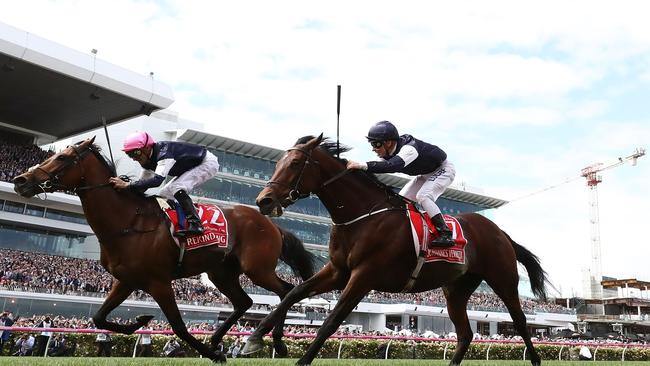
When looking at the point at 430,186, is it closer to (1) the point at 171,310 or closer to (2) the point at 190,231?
(2) the point at 190,231

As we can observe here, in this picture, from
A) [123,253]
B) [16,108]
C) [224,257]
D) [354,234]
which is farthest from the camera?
[16,108]

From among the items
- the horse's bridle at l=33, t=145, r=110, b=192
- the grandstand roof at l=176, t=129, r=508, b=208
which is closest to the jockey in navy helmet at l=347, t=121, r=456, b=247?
the horse's bridle at l=33, t=145, r=110, b=192

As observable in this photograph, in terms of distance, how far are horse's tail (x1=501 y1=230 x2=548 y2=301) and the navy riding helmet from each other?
298 centimetres

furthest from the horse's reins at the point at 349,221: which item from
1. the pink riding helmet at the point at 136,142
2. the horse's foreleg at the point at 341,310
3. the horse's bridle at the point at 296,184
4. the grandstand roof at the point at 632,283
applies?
the grandstand roof at the point at 632,283

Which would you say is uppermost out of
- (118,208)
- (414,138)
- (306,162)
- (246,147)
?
(246,147)

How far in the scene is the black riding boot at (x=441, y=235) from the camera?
516cm

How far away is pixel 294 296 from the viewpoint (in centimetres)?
471

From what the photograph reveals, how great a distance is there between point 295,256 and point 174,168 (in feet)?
7.52

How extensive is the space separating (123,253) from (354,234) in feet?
7.49

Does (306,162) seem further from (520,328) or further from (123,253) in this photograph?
(520,328)

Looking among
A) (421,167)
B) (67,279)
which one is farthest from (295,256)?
(67,279)

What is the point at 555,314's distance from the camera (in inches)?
2100

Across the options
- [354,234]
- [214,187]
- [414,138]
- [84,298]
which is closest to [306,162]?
[354,234]

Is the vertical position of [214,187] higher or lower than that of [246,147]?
lower
